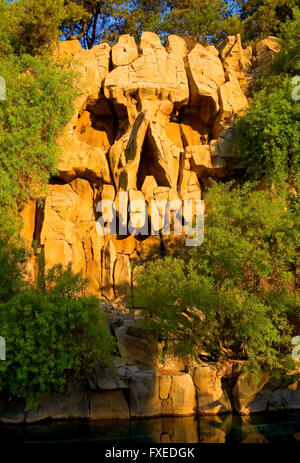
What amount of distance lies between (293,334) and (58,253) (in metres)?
10.9

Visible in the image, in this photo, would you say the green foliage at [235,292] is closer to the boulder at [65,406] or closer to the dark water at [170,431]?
the dark water at [170,431]

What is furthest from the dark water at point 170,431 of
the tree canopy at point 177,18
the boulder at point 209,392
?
the tree canopy at point 177,18

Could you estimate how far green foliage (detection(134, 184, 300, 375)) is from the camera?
1791 centimetres

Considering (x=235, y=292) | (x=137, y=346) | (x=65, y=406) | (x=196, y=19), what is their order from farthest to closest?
(x=196, y=19), (x=137, y=346), (x=235, y=292), (x=65, y=406)

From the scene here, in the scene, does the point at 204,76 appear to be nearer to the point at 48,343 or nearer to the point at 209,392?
the point at 209,392

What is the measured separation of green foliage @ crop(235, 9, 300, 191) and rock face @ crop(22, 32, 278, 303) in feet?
4.65

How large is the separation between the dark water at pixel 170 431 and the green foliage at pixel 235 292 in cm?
201

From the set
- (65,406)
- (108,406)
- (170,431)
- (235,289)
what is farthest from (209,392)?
(65,406)

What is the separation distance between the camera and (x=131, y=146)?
2602cm

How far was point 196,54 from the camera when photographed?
29.1m

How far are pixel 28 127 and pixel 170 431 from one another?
50.8 feet

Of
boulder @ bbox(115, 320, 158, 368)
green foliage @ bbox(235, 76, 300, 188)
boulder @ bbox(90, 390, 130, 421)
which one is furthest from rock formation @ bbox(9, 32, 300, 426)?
green foliage @ bbox(235, 76, 300, 188)

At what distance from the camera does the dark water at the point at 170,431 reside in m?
14.2

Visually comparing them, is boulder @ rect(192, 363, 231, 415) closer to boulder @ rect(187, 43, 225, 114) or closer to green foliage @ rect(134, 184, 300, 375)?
green foliage @ rect(134, 184, 300, 375)
